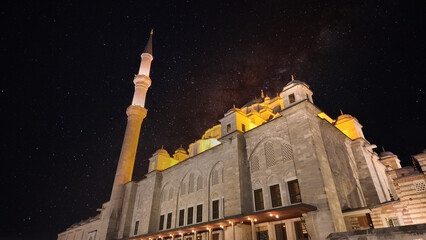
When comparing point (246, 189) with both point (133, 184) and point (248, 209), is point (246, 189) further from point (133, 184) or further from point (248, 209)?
point (133, 184)

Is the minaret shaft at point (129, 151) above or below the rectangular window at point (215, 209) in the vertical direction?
above

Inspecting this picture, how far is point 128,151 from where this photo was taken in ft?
92.5

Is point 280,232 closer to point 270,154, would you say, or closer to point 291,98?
point 270,154

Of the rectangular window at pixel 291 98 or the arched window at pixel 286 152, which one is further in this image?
the rectangular window at pixel 291 98

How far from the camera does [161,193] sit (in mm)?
24156

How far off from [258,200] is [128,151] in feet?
59.0

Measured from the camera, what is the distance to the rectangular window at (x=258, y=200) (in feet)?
50.9

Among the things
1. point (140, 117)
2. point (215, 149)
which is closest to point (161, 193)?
point (215, 149)

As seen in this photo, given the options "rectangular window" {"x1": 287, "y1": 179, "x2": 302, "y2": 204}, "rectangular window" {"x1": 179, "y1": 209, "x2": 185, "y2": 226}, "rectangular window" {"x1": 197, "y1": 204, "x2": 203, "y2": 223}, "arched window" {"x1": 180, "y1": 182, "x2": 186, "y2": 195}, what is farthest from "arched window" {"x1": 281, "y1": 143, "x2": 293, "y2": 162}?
"rectangular window" {"x1": 179, "y1": 209, "x2": 185, "y2": 226}

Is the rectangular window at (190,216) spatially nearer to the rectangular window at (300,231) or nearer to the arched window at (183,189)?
the arched window at (183,189)

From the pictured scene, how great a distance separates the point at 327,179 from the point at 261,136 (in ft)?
17.5

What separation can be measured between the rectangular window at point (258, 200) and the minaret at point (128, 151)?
1706 cm

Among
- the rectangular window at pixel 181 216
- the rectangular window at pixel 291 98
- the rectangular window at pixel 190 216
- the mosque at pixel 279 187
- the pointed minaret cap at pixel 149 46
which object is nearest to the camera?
the mosque at pixel 279 187

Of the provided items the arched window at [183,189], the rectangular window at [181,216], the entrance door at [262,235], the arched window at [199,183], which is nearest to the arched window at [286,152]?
the entrance door at [262,235]
